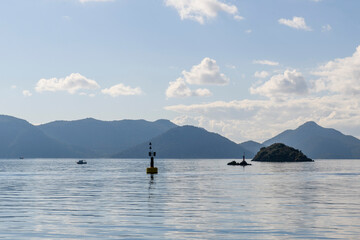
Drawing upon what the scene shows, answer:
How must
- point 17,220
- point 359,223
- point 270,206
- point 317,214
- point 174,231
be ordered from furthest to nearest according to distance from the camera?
point 270,206 → point 317,214 → point 17,220 → point 359,223 → point 174,231

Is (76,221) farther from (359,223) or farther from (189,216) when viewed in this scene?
(359,223)

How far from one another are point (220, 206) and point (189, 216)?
8.08 meters

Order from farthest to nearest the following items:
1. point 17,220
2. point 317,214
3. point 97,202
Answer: point 97,202 < point 317,214 < point 17,220

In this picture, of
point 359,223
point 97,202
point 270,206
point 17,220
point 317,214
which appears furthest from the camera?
point 97,202

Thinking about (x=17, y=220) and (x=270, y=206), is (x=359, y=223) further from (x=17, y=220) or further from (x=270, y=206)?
(x=17, y=220)

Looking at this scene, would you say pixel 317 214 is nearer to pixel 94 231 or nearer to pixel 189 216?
pixel 189 216

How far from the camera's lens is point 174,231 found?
105ft

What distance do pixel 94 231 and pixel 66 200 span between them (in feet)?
76.1

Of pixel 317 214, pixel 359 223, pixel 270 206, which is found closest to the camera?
pixel 359 223

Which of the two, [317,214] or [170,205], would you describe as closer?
[317,214]

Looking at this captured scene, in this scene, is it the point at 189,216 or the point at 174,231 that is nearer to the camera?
the point at 174,231

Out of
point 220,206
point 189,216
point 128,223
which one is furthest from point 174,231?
point 220,206

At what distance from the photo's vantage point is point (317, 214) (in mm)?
40531

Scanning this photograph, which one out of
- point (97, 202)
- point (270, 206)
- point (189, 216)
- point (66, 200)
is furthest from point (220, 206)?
point (66, 200)
